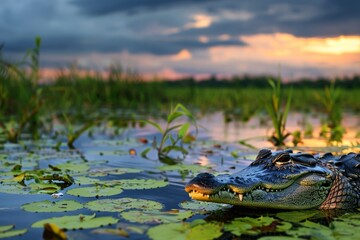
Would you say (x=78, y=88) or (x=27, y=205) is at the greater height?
(x=78, y=88)

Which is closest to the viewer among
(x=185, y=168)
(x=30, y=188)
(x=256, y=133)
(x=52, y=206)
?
(x=52, y=206)

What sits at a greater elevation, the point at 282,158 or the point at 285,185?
the point at 282,158

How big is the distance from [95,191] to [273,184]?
1.45m

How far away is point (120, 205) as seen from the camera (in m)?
3.29

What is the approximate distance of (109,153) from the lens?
19.8ft

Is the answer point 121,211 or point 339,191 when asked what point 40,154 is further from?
point 339,191

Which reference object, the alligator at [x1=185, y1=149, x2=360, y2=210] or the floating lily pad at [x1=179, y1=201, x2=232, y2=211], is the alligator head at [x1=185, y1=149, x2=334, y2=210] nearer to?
the alligator at [x1=185, y1=149, x2=360, y2=210]

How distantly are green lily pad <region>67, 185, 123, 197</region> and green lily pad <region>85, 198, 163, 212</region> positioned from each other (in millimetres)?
262

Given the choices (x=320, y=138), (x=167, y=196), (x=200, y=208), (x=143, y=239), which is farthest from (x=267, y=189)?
(x=320, y=138)

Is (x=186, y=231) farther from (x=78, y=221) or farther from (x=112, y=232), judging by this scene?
(x=78, y=221)

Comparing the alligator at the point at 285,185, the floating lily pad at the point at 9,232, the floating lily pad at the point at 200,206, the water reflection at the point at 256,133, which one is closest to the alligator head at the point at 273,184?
the alligator at the point at 285,185

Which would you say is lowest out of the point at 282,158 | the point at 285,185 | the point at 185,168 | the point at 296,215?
the point at 296,215

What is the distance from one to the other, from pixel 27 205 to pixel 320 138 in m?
5.85

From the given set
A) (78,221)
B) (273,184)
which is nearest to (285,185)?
(273,184)
